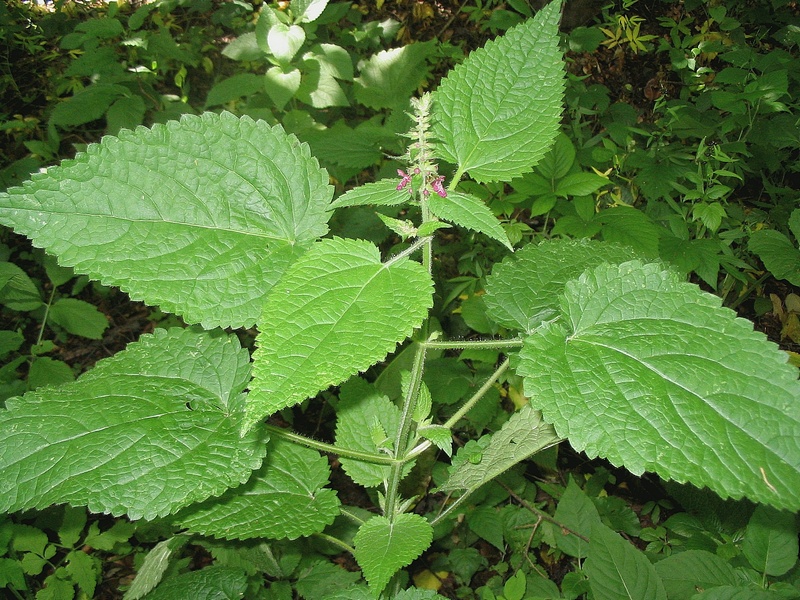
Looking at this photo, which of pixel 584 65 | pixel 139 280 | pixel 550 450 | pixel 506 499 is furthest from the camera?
pixel 584 65

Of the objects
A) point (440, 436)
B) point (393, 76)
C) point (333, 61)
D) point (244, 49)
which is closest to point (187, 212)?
point (440, 436)

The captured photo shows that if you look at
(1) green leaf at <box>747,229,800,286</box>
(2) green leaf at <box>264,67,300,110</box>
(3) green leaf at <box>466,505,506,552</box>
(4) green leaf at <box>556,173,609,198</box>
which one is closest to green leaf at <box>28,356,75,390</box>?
(2) green leaf at <box>264,67,300,110</box>

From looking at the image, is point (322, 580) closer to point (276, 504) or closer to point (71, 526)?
point (276, 504)

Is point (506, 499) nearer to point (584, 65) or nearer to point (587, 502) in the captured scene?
point (587, 502)

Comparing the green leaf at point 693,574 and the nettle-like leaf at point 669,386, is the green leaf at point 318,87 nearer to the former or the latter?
the nettle-like leaf at point 669,386

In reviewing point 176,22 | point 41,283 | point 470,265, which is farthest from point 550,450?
point 176,22

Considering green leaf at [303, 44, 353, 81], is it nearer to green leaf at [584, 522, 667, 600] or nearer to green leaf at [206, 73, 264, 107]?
green leaf at [206, 73, 264, 107]
